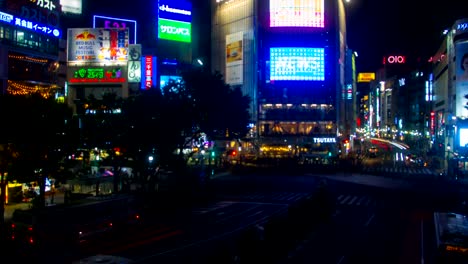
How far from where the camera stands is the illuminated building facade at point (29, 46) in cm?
4041

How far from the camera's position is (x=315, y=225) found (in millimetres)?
26094

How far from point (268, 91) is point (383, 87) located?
378 feet

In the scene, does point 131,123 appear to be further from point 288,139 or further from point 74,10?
point 288,139

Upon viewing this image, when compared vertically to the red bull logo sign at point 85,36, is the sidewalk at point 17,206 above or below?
below

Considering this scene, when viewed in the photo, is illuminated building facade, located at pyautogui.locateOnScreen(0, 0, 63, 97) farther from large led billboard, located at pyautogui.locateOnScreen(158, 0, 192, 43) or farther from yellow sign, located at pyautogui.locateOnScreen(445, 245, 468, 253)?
large led billboard, located at pyautogui.locateOnScreen(158, 0, 192, 43)

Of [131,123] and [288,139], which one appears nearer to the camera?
[131,123]

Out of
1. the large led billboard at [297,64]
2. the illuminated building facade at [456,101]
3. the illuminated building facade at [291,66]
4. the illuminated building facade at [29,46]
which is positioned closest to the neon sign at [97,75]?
the illuminated building facade at [29,46]

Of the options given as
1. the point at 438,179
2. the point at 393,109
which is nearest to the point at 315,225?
the point at 438,179

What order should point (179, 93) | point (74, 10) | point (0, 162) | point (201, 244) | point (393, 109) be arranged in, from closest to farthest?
point (201, 244)
point (0, 162)
point (179, 93)
point (74, 10)
point (393, 109)

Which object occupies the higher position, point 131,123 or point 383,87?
point 383,87

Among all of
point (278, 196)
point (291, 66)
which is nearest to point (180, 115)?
point (278, 196)

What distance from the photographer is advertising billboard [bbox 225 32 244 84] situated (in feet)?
329

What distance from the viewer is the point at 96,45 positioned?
57344mm

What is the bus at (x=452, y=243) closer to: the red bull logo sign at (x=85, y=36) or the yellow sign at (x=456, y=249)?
the yellow sign at (x=456, y=249)
